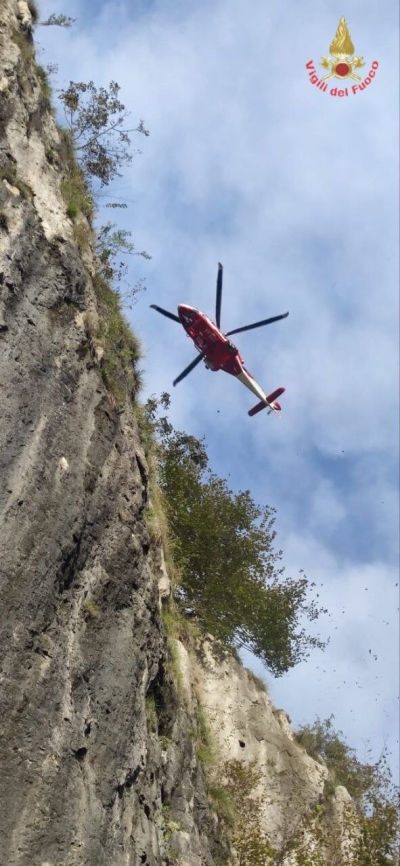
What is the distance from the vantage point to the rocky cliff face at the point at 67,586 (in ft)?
41.2

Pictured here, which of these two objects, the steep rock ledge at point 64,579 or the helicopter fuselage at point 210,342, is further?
the helicopter fuselage at point 210,342

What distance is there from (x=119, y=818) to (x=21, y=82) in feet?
57.1

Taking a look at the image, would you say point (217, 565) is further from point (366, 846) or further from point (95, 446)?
point (95, 446)

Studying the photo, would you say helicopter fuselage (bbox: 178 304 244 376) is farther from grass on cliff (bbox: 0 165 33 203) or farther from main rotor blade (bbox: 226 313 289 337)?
grass on cliff (bbox: 0 165 33 203)

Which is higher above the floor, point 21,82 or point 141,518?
point 21,82

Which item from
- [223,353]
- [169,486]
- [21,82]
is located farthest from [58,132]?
[169,486]

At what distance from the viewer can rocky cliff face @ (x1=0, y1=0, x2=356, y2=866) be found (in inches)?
494

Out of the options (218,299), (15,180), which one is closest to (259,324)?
A: (218,299)

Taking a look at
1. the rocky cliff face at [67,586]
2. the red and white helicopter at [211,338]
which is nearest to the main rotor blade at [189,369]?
the red and white helicopter at [211,338]

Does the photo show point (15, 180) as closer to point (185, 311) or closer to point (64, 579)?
point (64, 579)

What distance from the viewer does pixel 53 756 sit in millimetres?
12656

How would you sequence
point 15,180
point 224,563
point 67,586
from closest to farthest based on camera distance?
point 67,586 < point 15,180 < point 224,563

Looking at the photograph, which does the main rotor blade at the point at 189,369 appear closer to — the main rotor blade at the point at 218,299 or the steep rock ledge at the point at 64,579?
the main rotor blade at the point at 218,299

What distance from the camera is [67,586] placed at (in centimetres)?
1479
